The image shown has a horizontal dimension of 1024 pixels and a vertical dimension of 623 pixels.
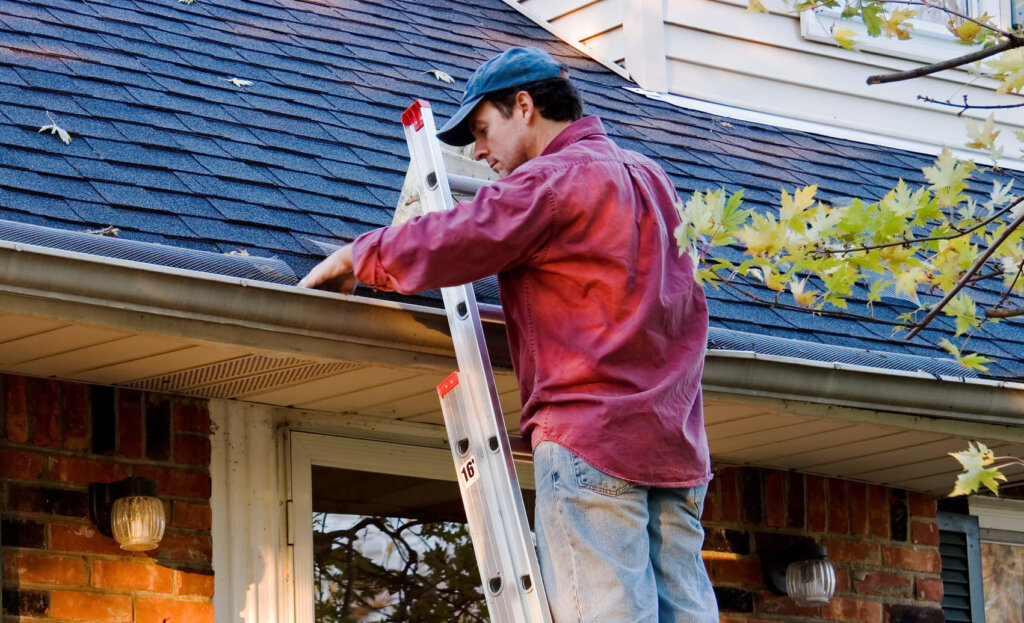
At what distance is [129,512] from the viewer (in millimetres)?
4184

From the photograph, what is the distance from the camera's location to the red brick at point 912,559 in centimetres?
593

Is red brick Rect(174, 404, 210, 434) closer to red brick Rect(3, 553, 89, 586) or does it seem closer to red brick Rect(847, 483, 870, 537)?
red brick Rect(3, 553, 89, 586)

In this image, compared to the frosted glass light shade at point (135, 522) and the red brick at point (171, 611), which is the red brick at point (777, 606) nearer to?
the red brick at point (171, 611)

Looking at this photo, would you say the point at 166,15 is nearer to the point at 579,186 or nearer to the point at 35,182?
the point at 35,182

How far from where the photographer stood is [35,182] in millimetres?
4051

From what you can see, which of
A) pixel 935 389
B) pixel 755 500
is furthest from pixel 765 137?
pixel 935 389

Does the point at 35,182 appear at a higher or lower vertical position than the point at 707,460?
higher

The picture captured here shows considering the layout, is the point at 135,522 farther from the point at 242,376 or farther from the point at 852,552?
the point at 852,552

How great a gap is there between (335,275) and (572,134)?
2.18 ft

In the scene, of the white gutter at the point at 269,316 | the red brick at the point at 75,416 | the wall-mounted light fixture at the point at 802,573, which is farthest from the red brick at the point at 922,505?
the red brick at the point at 75,416

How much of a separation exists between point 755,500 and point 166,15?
2.88 metres

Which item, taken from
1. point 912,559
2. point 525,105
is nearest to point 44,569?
point 525,105

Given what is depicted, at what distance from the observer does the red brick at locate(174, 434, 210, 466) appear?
4.49 metres

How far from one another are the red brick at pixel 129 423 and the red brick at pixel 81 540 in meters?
0.25
